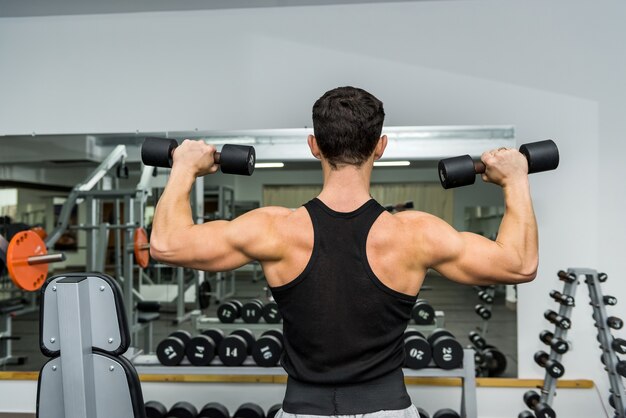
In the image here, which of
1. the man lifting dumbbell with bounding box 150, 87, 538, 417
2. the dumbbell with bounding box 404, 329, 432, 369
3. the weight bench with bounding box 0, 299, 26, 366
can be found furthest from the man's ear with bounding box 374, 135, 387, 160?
the weight bench with bounding box 0, 299, 26, 366

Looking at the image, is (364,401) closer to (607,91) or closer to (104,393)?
(104,393)

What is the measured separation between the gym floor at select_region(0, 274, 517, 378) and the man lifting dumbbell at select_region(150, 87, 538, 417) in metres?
2.00

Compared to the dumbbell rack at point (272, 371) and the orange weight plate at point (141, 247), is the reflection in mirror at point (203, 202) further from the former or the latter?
the dumbbell rack at point (272, 371)

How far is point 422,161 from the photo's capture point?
9.82 feet

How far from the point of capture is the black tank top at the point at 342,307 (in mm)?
1021

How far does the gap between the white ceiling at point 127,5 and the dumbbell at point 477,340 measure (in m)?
2.02

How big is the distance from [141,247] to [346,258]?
7.82 ft

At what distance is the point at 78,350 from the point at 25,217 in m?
2.49

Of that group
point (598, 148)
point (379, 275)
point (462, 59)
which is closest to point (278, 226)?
point (379, 275)

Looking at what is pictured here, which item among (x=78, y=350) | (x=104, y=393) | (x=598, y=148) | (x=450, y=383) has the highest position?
(x=598, y=148)

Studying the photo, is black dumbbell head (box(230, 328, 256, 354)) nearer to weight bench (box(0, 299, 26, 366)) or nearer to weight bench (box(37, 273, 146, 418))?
weight bench (box(37, 273, 146, 418))

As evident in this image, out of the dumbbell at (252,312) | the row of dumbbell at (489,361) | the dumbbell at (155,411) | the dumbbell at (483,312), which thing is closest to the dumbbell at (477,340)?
the row of dumbbell at (489,361)

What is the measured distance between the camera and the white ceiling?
2.98 metres

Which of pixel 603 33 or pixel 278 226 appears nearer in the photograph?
pixel 278 226
